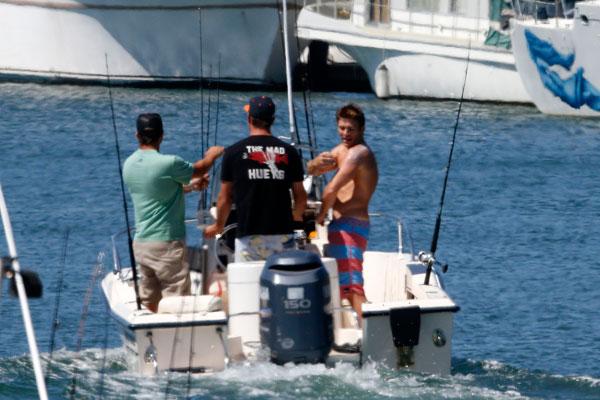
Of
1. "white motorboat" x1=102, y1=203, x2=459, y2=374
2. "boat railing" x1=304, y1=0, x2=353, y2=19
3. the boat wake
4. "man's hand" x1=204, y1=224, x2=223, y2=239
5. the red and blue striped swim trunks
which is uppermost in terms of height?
"boat railing" x1=304, y1=0, x2=353, y2=19

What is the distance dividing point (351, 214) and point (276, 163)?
2.69 ft

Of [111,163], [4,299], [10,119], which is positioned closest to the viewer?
[4,299]

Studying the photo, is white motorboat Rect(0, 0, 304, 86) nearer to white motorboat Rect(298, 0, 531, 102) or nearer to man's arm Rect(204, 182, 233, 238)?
white motorboat Rect(298, 0, 531, 102)

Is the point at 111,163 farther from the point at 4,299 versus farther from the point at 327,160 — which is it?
the point at 327,160

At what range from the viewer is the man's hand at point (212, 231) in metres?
11.8

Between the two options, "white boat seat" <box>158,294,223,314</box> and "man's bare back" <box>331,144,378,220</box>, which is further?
"man's bare back" <box>331,144,378,220</box>

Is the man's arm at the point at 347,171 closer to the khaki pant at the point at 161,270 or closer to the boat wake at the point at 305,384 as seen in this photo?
the khaki pant at the point at 161,270

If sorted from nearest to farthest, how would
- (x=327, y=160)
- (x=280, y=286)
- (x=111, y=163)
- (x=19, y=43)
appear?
1. (x=280, y=286)
2. (x=327, y=160)
3. (x=111, y=163)
4. (x=19, y=43)

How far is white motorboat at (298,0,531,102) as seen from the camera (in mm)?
33562

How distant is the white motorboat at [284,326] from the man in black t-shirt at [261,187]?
0.21 meters

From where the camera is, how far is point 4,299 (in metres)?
16.5

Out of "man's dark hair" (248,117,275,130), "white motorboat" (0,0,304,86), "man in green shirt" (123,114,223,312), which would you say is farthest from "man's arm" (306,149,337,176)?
"white motorboat" (0,0,304,86)

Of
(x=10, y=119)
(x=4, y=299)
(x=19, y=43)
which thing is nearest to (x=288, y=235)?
(x=4, y=299)

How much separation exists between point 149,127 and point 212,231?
30.3 inches
